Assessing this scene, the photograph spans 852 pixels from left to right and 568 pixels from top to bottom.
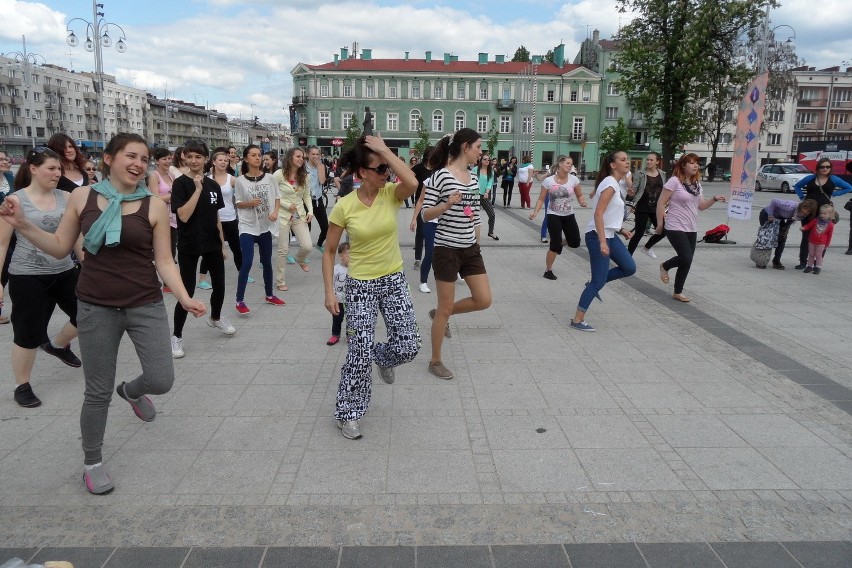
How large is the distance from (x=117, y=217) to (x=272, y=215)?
4228 mm

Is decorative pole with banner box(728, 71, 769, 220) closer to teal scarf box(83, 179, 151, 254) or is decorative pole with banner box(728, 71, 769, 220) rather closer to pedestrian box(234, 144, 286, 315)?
pedestrian box(234, 144, 286, 315)

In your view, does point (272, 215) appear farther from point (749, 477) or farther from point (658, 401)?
point (749, 477)

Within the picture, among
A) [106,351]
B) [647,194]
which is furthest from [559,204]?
[106,351]

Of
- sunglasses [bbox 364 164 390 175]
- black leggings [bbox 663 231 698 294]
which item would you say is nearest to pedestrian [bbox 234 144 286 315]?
sunglasses [bbox 364 164 390 175]

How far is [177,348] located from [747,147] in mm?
8442

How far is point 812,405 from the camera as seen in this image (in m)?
4.66

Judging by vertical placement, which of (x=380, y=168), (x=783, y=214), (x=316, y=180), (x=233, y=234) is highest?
(x=380, y=168)

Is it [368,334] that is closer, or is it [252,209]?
[368,334]

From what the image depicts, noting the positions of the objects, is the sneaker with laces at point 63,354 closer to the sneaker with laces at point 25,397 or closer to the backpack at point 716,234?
the sneaker with laces at point 25,397

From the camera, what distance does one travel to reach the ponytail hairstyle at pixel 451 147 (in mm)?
5039

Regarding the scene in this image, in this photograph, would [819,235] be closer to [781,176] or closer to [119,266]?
[119,266]

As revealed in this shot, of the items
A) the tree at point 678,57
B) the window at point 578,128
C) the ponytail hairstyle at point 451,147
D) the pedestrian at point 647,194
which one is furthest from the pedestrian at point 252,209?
the window at point 578,128

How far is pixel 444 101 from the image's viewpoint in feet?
253

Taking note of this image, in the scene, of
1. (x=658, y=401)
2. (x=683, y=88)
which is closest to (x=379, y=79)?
(x=683, y=88)
